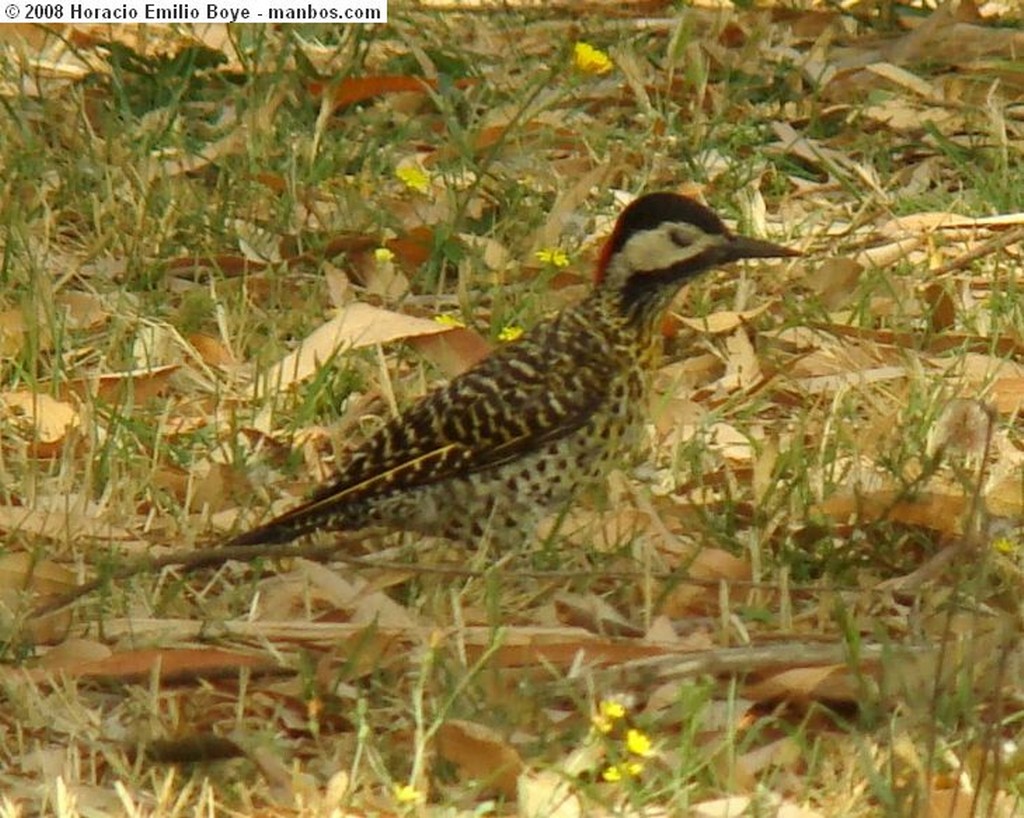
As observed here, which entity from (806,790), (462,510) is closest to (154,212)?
(462,510)

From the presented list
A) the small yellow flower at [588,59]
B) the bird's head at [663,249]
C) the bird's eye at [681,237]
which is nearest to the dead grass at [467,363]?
the small yellow flower at [588,59]

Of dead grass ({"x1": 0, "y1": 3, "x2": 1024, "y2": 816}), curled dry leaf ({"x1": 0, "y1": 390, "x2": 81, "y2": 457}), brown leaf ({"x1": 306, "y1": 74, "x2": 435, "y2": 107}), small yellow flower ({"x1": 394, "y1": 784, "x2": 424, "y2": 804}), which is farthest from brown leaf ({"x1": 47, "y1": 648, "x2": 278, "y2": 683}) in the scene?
brown leaf ({"x1": 306, "y1": 74, "x2": 435, "y2": 107})

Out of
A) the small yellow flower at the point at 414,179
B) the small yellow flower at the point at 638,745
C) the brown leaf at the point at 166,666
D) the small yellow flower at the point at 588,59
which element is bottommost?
the brown leaf at the point at 166,666

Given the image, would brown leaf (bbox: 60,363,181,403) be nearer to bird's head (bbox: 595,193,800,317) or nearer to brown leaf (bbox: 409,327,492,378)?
A: brown leaf (bbox: 409,327,492,378)

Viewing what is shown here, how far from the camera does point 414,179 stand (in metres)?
7.50

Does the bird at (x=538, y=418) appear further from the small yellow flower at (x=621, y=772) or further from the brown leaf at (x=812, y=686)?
the small yellow flower at (x=621, y=772)

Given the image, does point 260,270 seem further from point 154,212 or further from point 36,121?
point 36,121

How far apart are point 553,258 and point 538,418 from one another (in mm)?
1167

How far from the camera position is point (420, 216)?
7406mm

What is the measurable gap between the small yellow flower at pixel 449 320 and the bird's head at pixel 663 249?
1.65 ft

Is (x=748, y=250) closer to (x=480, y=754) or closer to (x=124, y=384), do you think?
(x=124, y=384)

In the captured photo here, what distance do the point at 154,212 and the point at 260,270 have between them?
340mm

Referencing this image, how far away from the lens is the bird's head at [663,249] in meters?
6.27

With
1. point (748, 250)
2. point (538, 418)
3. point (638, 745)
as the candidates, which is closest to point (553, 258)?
point (748, 250)
